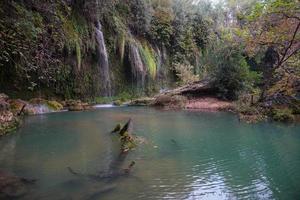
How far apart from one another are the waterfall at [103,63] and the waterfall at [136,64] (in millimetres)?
2377

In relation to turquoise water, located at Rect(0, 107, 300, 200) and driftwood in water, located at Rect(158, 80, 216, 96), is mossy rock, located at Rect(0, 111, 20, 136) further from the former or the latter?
driftwood in water, located at Rect(158, 80, 216, 96)

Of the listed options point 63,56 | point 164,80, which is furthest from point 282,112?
point 164,80

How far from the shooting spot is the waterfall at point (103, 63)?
22.6 m

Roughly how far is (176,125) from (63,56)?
373 inches

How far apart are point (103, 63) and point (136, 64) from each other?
2925mm

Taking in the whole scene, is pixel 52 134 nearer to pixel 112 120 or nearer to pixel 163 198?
pixel 112 120

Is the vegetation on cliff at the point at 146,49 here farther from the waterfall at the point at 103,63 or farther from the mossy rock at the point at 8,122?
the mossy rock at the point at 8,122

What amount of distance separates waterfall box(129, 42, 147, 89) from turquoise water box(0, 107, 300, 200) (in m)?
12.0

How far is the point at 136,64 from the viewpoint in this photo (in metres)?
25.0

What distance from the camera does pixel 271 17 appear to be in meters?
6.06

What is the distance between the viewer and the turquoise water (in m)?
6.18

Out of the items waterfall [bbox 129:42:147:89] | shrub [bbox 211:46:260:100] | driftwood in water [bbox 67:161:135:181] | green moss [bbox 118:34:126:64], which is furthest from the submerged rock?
driftwood in water [bbox 67:161:135:181]

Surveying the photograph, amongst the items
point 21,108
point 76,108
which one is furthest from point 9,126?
point 76,108

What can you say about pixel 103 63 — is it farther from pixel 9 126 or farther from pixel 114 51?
pixel 9 126
